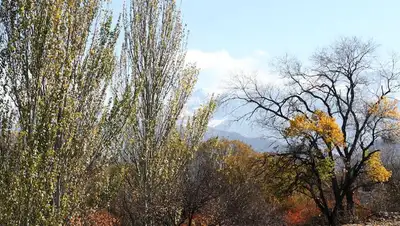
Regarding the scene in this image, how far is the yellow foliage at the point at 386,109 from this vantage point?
20859 mm

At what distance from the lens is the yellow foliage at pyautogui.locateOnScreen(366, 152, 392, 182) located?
1990 cm

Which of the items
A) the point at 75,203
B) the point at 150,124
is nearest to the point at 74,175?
the point at 75,203

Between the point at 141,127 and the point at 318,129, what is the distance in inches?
407

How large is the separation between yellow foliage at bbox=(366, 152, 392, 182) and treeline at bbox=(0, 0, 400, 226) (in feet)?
0.21

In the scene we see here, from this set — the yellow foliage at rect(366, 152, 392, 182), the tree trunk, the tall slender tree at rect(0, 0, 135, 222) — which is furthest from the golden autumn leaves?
the tall slender tree at rect(0, 0, 135, 222)

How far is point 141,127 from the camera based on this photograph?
11.1m

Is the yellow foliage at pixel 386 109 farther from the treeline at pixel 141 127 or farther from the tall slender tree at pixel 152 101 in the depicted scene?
the tall slender tree at pixel 152 101

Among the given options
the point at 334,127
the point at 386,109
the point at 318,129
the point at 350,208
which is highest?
the point at 386,109

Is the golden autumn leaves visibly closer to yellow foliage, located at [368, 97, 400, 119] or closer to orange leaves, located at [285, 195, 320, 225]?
yellow foliage, located at [368, 97, 400, 119]

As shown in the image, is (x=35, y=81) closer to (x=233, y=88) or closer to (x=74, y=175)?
(x=74, y=175)

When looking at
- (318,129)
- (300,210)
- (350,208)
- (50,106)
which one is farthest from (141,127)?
(300,210)

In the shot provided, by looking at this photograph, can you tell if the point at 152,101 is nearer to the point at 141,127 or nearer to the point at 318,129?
the point at 141,127

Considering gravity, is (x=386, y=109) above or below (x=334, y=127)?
above

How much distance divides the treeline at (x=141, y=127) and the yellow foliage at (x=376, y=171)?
6cm
